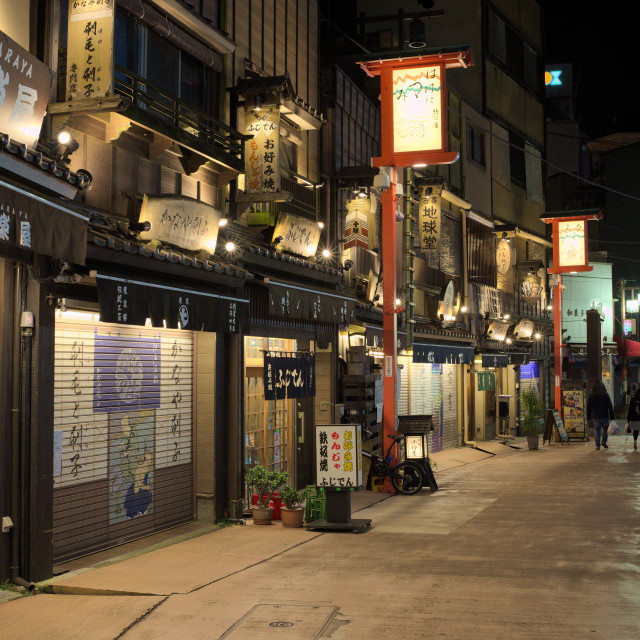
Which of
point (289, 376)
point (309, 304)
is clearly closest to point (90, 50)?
point (309, 304)

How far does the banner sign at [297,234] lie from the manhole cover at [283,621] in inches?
386

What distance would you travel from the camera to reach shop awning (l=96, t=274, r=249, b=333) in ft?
38.1

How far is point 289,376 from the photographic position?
18.2 metres

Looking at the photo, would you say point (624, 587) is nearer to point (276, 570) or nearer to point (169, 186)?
point (276, 570)

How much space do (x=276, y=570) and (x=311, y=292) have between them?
7.76m

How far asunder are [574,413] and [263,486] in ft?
77.4

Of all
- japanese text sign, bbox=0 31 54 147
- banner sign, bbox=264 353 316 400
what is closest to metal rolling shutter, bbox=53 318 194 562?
banner sign, bbox=264 353 316 400

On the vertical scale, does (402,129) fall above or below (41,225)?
above

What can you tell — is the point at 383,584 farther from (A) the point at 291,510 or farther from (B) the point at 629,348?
(B) the point at 629,348

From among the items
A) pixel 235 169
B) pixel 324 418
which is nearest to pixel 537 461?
pixel 324 418

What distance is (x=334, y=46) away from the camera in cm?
A: 2527

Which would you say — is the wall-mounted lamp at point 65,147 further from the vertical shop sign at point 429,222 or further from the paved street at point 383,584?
the vertical shop sign at point 429,222

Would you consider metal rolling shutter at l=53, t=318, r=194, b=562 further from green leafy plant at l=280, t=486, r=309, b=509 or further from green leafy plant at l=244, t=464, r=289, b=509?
green leafy plant at l=280, t=486, r=309, b=509

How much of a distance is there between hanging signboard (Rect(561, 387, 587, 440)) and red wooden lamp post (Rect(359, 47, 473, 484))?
18.1 metres
